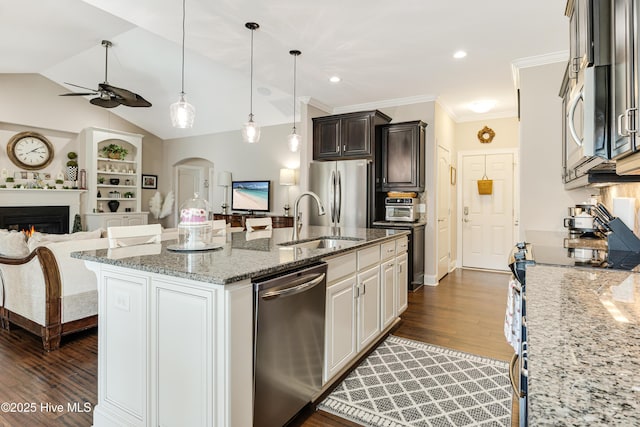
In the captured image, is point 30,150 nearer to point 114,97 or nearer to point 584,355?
point 114,97

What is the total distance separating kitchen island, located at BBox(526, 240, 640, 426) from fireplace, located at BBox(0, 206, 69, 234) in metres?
7.95

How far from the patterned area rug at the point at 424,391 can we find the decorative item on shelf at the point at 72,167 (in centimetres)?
723

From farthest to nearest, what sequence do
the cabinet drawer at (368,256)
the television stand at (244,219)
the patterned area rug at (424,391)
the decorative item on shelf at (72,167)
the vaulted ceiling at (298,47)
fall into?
the decorative item on shelf at (72,167) → the television stand at (244,219) → the vaulted ceiling at (298,47) → the cabinet drawer at (368,256) → the patterned area rug at (424,391)

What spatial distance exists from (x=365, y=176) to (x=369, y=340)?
2.73m

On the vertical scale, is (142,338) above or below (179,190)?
below

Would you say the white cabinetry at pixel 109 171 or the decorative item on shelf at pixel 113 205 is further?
the decorative item on shelf at pixel 113 205

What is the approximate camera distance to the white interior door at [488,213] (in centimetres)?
593

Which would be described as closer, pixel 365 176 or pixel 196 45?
pixel 196 45

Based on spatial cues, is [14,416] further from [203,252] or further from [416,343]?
[416,343]

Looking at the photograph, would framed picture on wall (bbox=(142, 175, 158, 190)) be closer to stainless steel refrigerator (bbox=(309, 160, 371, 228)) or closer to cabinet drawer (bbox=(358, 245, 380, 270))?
stainless steel refrigerator (bbox=(309, 160, 371, 228))

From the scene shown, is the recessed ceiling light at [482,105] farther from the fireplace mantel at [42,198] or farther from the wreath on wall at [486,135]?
the fireplace mantel at [42,198]

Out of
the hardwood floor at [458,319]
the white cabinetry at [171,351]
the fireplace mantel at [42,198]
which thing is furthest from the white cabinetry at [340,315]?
the fireplace mantel at [42,198]

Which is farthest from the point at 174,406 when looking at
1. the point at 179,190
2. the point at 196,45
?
the point at 179,190

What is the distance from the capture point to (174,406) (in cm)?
156
